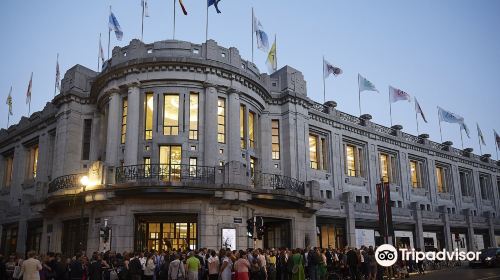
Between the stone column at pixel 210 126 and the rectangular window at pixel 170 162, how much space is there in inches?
57.0

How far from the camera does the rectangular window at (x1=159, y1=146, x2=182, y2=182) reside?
23.3 m

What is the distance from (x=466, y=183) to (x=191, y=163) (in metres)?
35.1

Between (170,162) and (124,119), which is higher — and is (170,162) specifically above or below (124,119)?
below

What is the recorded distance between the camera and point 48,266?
1591 centimetres

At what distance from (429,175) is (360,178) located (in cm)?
1045

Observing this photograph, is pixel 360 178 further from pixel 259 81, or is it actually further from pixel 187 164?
pixel 187 164

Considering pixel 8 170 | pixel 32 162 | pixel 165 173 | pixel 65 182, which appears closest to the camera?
pixel 165 173

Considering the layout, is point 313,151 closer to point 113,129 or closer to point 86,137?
point 113,129

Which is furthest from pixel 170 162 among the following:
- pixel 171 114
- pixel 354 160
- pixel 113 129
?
pixel 354 160

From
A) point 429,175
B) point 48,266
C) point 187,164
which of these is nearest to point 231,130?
point 187,164

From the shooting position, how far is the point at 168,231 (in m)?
23.7

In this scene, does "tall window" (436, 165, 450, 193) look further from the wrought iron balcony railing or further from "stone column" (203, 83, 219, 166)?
the wrought iron balcony railing

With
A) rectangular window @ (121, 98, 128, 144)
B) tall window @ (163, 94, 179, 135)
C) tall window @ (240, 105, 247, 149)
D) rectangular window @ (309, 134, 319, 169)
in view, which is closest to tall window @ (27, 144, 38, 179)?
rectangular window @ (121, 98, 128, 144)

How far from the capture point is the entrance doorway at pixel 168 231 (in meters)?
23.5
